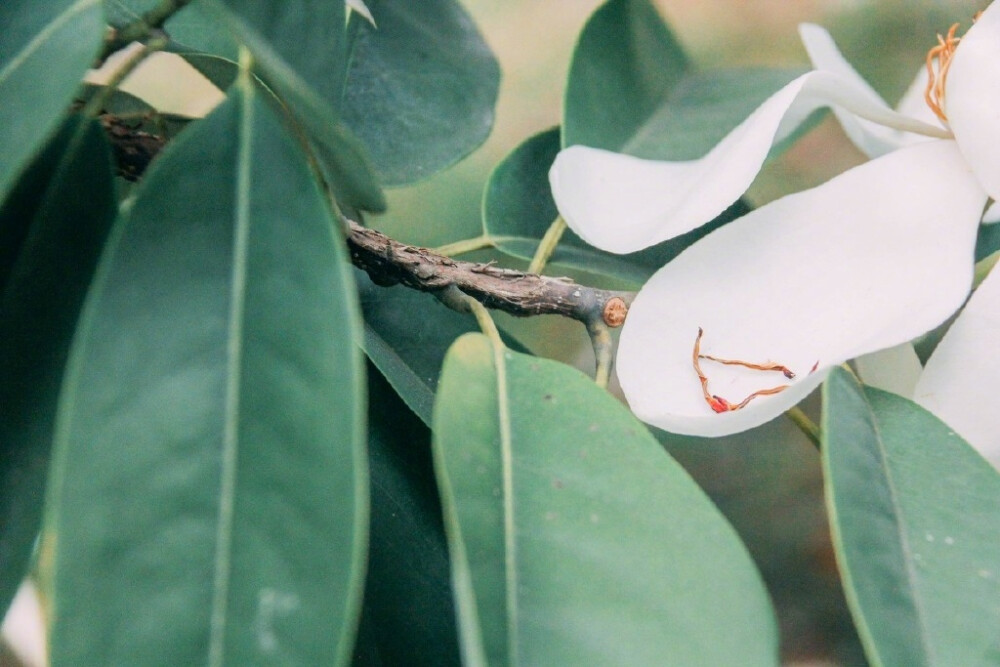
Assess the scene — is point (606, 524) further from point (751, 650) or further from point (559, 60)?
point (559, 60)

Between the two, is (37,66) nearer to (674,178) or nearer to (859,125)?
(674,178)

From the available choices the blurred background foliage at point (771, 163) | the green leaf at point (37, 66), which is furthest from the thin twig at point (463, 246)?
the blurred background foliage at point (771, 163)

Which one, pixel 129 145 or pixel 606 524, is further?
pixel 129 145

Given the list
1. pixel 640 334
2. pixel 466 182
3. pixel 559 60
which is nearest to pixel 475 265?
pixel 640 334

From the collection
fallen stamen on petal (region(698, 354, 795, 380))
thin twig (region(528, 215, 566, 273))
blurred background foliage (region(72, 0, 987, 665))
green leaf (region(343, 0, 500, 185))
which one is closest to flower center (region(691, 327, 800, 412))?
fallen stamen on petal (region(698, 354, 795, 380))

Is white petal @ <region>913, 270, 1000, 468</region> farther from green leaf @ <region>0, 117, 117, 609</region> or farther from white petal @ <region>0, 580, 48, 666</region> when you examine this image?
white petal @ <region>0, 580, 48, 666</region>
